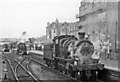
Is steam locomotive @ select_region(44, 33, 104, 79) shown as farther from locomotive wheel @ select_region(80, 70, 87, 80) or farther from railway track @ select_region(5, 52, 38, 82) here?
railway track @ select_region(5, 52, 38, 82)

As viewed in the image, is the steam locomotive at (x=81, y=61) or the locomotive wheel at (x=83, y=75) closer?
the steam locomotive at (x=81, y=61)

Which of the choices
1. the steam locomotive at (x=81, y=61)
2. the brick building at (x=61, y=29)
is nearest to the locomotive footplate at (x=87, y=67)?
the steam locomotive at (x=81, y=61)

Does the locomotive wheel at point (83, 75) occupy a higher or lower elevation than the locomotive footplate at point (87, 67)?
lower

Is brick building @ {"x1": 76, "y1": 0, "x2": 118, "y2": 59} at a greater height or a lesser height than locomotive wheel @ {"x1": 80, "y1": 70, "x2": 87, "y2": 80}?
greater

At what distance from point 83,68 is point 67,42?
317 centimetres

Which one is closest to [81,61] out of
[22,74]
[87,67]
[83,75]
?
[87,67]

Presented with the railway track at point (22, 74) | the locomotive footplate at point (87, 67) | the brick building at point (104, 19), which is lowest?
the railway track at point (22, 74)

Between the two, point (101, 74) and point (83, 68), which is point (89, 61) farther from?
point (101, 74)

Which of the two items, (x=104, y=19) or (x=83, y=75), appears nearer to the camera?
(x=83, y=75)

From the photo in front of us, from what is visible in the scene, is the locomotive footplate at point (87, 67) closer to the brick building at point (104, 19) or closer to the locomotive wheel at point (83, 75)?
the locomotive wheel at point (83, 75)

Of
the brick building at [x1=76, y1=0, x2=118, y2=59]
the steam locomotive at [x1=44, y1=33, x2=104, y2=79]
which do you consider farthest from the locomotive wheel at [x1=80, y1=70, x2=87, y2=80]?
the brick building at [x1=76, y1=0, x2=118, y2=59]

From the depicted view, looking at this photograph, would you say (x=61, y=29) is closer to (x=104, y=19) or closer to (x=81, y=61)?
(x=104, y=19)

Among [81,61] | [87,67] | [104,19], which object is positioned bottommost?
[87,67]

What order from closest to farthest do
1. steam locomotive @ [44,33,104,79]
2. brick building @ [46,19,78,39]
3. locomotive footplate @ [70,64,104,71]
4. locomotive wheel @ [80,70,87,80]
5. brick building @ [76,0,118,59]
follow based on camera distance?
locomotive footplate @ [70,64,104,71] → steam locomotive @ [44,33,104,79] → locomotive wheel @ [80,70,87,80] → brick building @ [76,0,118,59] → brick building @ [46,19,78,39]
